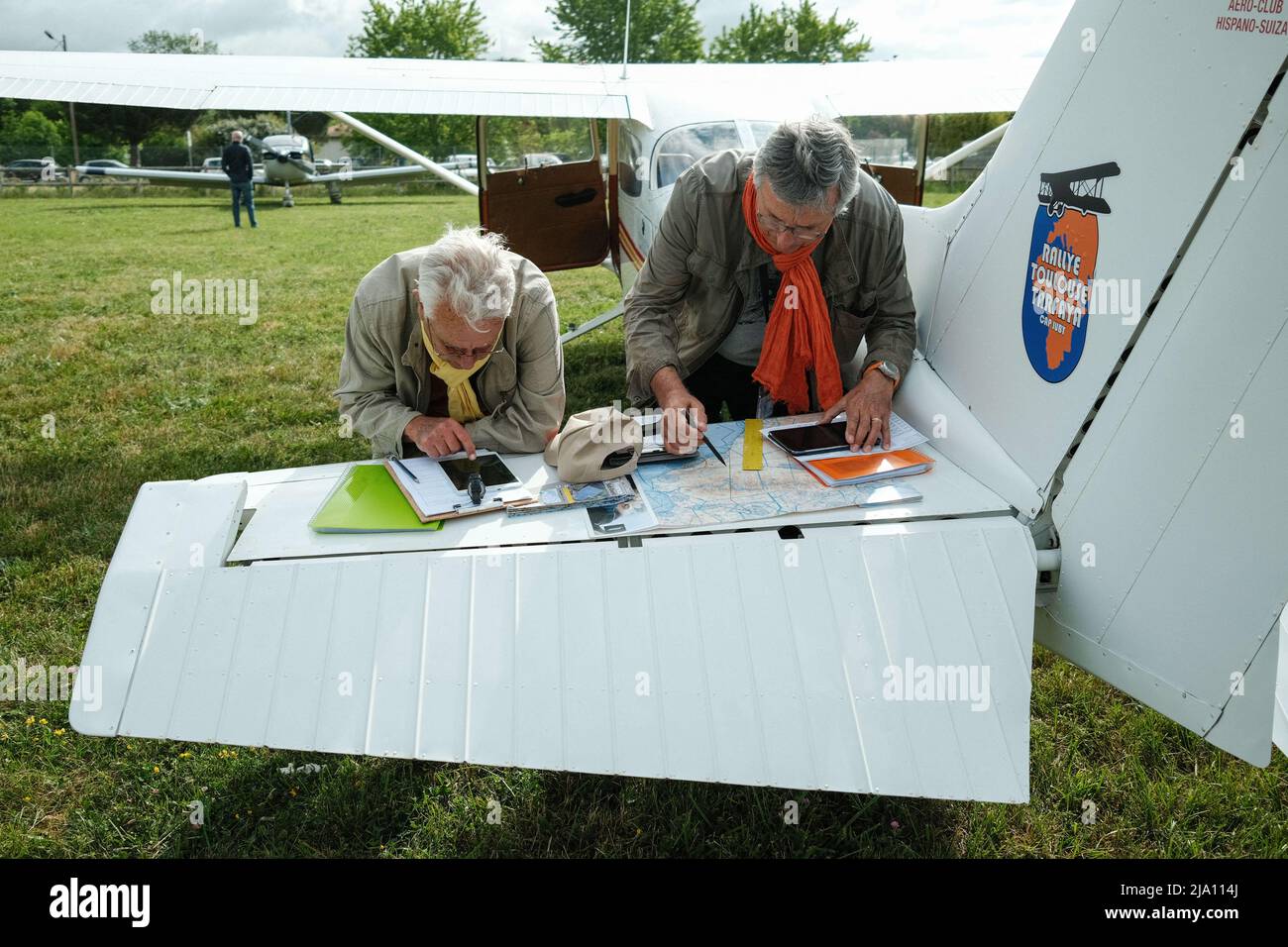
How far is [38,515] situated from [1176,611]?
5106 mm

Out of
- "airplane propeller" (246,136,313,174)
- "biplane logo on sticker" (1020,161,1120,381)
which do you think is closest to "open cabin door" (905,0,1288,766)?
"biplane logo on sticker" (1020,161,1120,381)

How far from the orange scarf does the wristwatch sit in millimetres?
170

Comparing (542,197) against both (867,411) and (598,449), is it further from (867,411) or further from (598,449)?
(598,449)

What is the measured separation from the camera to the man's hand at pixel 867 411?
2758mm

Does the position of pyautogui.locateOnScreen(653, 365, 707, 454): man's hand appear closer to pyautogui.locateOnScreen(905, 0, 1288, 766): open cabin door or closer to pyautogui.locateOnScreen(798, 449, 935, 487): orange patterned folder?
pyautogui.locateOnScreen(798, 449, 935, 487): orange patterned folder

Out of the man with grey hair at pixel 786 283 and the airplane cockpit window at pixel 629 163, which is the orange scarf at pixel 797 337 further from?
the airplane cockpit window at pixel 629 163

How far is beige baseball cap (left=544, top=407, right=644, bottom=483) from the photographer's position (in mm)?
2545

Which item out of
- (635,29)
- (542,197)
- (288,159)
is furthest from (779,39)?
(542,197)

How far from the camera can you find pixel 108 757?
3053 millimetres

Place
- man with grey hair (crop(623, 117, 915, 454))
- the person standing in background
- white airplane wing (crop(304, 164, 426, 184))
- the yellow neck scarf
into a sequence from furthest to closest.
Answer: white airplane wing (crop(304, 164, 426, 184)) < the person standing in background < the yellow neck scarf < man with grey hair (crop(623, 117, 915, 454))
